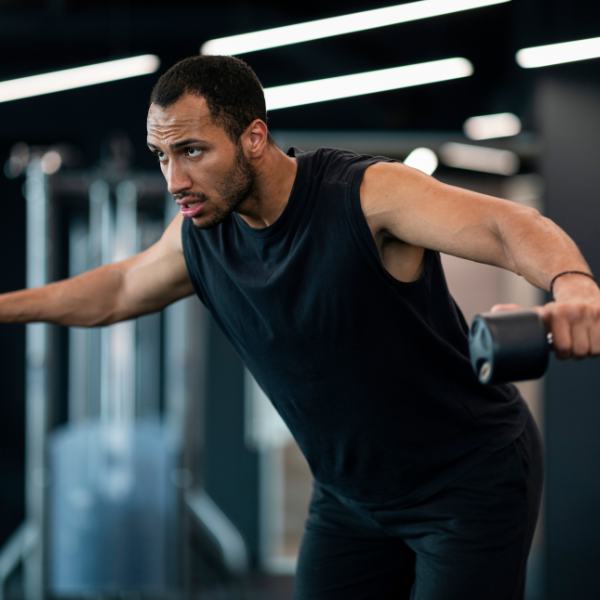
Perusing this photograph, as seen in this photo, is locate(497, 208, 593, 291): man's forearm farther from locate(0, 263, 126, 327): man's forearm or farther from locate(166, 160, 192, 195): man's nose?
locate(0, 263, 126, 327): man's forearm

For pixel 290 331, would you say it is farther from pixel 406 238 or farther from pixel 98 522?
pixel 98 522

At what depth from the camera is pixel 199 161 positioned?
1.24 m

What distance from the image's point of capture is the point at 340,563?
1427mm

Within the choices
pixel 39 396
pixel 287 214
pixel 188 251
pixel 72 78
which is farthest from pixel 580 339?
pixel 72 78

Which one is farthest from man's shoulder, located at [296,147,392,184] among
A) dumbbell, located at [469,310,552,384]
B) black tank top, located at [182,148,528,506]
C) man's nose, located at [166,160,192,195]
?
dumbbell, located at [469,310,552,384]

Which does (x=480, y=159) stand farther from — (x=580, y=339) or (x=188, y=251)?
(x=580, y=339)

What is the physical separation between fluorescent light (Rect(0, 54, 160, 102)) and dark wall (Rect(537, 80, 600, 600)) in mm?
2454

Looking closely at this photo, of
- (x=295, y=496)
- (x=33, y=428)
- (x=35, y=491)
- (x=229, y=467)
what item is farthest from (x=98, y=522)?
(x=295, y=496)

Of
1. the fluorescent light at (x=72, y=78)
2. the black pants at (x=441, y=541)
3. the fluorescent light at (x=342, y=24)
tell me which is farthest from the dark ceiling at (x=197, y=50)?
the black pants at (x=441, y=541)

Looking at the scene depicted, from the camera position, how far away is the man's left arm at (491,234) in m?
0.82

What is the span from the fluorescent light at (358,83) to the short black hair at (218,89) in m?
3.05

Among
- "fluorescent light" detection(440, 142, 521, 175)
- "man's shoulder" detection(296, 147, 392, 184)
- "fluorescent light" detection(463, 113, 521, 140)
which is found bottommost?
"man's shoulder" detection(296, 147, 392, 184)

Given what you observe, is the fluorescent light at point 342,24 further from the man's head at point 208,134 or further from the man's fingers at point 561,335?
the man's fingers at point 561,335

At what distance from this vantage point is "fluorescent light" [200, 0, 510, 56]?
3168mm
